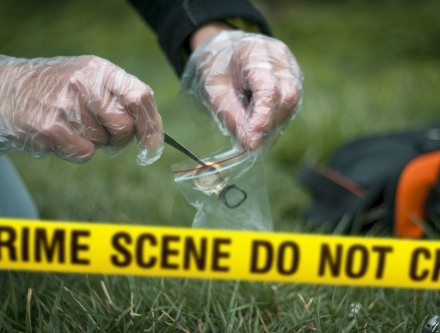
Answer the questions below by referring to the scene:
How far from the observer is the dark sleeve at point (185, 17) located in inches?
56.1

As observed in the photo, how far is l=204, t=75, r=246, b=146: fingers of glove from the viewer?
1226mm

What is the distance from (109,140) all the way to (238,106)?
35 centimetres

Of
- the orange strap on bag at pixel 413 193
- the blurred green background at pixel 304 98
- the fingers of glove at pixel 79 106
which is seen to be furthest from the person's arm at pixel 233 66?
the orange strap on bag at pixel 413 193

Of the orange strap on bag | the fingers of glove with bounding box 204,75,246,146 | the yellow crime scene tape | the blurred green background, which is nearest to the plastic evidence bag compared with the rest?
the fingers of glove with bounding box 204,75,246,146

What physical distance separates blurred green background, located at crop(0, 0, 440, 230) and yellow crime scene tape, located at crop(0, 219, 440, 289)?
524 mm

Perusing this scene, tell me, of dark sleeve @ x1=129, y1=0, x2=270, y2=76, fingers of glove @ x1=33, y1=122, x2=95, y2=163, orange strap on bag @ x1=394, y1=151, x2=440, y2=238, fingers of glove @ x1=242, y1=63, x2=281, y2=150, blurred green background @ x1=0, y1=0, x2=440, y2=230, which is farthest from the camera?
blurred green background @ x1=0, y1=0, x2=440, y2=230

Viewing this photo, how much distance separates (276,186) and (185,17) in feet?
3.67

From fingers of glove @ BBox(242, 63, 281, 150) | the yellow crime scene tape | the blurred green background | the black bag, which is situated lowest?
the blurred green background

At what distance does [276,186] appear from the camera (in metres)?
2.34

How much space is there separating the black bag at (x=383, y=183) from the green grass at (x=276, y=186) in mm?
179

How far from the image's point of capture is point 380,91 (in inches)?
134

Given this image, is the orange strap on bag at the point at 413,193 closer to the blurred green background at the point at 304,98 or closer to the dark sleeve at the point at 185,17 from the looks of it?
the blurred green background at the point at 304,98

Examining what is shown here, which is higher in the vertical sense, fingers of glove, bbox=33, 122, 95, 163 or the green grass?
fingers of glove, bbox=33, 122, 95, 163

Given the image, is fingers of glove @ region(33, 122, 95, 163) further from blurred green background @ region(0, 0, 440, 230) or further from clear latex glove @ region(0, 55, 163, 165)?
blurred green background @ region(0, 0, 440, 230)
